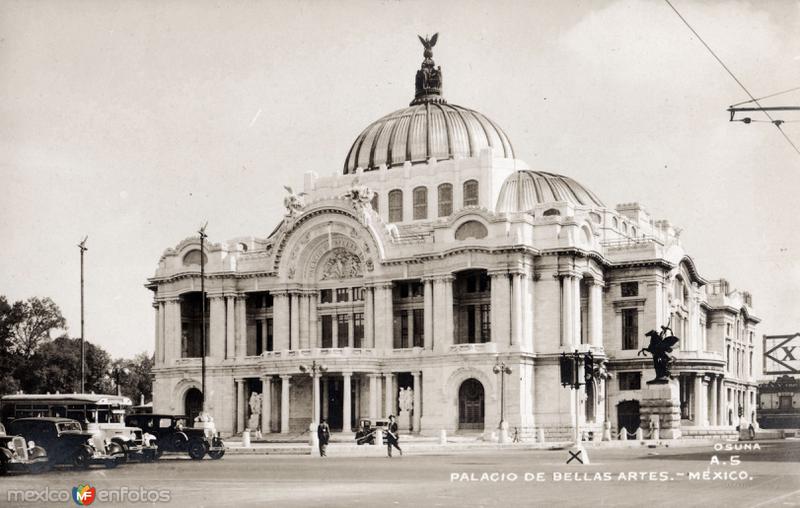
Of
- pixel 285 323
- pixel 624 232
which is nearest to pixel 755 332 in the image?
pixel 624 232

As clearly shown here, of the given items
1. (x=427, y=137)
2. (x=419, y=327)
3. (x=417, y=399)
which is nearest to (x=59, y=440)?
(x=417, y=399)

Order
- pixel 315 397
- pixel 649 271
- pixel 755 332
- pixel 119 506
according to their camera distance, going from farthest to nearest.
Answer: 1. pixel 755 332
2. pixel 649 271
3. pixel 315 397
4. pixel 119 506

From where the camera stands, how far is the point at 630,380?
80.2 metres

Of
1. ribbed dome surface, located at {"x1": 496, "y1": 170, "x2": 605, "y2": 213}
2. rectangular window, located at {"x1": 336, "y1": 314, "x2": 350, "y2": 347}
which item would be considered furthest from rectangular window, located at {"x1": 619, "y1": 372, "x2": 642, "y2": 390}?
rectangular window, located at {"x1": 336, "y1": 314, "x2": 350, "y2": 347}

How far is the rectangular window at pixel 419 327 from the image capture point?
78.9m

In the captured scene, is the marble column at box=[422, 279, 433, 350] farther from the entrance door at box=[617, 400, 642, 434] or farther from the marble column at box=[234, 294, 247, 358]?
the marble column at box=[234, 294, 247, 358]

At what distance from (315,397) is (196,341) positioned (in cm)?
1874

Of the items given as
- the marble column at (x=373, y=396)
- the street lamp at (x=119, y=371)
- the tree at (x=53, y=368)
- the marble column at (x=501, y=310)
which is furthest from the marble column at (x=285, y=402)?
the street lamp at (x=119, y=371)

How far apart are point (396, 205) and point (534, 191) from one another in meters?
10.5

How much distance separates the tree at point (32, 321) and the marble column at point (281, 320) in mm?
15151

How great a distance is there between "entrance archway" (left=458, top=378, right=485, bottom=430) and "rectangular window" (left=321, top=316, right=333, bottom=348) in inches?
458

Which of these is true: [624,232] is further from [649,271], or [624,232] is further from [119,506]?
[119,506]

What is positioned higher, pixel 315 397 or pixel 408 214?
pixel 408 214

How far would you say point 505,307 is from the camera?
2904 inches
